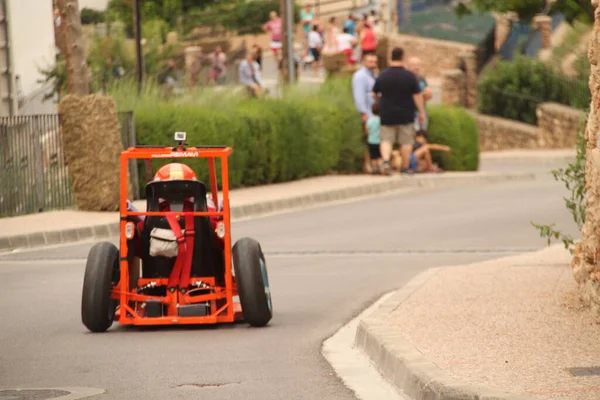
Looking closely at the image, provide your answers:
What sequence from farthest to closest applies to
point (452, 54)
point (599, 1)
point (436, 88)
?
point (452, 54) < point (436, 88) < point (599, 1)

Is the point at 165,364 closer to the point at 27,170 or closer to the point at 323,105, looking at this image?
the point at 27,170

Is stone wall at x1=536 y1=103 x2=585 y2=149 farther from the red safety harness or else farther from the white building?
the red safety harness

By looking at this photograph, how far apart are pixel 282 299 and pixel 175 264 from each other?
2.09 metres

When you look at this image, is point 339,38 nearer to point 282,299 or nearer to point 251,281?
point 282,299

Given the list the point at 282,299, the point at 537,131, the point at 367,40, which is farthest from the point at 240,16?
the point at 282,299

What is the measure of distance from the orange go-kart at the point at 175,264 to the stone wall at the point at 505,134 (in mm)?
32178

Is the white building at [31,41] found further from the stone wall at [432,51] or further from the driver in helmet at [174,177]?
the driver in helmet at [174,177]

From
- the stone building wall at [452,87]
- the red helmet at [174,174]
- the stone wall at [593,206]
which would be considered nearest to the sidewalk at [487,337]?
the stone wall at [593,206]

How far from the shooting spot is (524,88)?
4450 cm

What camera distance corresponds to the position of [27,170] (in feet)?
69.4

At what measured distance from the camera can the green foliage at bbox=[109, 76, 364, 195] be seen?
77.3 ft

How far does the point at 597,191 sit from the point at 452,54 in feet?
148

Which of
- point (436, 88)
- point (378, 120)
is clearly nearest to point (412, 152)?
point (378, 120)

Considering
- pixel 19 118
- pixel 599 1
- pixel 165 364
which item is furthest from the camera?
pixel 19 118
